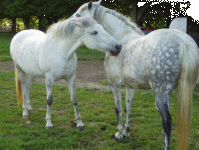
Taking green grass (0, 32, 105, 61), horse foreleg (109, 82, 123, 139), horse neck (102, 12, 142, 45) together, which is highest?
horse neck (102, 12, 142, 45)

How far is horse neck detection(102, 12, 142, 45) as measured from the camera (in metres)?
3.26

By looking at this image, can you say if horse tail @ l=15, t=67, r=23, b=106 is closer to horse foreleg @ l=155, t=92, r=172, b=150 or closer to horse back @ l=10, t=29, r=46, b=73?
horse back @ l=10, t=29, r=46, b=73

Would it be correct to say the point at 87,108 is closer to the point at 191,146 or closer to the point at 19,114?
the point at 19,114

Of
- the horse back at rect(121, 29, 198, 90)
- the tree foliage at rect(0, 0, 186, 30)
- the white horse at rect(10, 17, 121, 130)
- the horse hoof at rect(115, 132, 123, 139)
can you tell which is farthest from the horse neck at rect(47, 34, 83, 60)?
the tree foliage at rect(0, 0, 186, 30)

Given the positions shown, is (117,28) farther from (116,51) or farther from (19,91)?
(19,91)

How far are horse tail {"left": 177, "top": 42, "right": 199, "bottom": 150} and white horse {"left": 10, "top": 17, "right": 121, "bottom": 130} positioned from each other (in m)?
1.03

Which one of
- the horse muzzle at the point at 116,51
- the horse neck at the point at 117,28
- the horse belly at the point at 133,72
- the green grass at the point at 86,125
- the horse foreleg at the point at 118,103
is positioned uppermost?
the horse neck at the point at 117,28

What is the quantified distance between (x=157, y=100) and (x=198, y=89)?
171 inches

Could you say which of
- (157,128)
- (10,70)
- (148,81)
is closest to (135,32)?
(148,81)

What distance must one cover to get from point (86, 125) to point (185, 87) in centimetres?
222

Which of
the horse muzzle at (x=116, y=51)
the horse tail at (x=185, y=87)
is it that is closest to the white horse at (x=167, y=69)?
the horse tail at (x=185, y=87)

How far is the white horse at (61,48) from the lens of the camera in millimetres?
3143

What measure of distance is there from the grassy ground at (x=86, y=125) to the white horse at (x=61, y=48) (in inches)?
12.6

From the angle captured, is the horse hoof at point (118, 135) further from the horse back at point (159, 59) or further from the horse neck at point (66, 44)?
the horse neck at point (66, 44)
